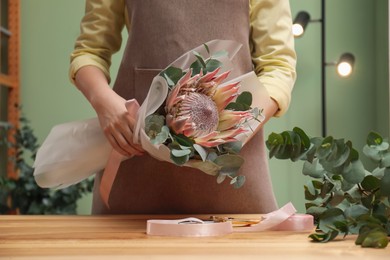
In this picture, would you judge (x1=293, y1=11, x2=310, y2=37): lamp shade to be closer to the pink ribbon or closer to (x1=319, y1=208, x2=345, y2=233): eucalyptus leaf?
the pink ribbon

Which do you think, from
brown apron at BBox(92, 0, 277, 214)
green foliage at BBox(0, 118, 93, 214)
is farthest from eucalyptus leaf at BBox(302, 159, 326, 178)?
green foliage at BBox(0, 118, 93, 214)

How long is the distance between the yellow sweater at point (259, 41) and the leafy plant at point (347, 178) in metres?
0.42

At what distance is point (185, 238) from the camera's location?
86cm

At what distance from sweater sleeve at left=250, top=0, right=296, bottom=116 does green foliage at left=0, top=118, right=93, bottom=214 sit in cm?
197

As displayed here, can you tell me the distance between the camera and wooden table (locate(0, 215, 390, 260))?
70cm

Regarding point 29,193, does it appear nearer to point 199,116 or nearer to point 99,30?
point 99,30

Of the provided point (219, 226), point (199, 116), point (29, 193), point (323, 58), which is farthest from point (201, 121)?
point (323, 58)

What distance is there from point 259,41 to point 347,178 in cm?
63

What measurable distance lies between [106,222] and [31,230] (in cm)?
13

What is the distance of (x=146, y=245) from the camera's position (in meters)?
0.79

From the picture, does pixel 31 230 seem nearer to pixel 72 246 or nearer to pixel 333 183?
pixel 72 246

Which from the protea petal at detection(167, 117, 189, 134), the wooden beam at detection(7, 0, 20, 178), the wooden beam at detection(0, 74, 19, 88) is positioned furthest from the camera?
the wooden beam at detection(7, 0, 20, 178)

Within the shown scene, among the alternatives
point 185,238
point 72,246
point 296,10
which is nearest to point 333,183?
point 185,238

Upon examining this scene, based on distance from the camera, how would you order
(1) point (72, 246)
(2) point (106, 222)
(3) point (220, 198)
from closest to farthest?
(1) point (72, 246), (2) point (106, 222), (3) point (220, 198)
